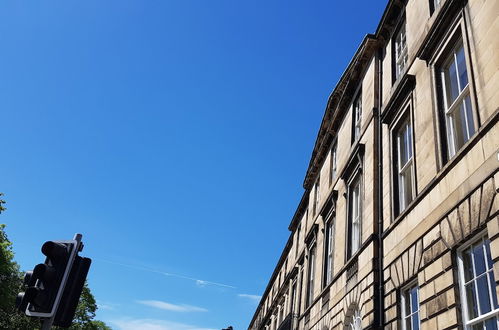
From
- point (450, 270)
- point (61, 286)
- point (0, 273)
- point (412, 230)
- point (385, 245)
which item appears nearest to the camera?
point (61, 286)

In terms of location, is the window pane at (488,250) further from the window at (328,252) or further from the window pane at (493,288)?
the window at (328,252)

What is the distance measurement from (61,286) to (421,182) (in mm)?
8001

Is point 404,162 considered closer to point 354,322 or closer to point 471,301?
point 354,322

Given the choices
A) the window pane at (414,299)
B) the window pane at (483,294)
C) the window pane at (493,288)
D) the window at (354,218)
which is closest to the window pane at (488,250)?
the window pane at (493,288)

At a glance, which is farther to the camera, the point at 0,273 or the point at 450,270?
the point at 0,273

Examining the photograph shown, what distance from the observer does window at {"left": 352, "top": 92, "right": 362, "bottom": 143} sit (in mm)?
17703

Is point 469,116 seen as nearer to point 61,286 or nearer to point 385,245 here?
point 385,245

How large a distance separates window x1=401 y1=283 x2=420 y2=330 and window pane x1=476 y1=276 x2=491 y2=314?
7.55ft

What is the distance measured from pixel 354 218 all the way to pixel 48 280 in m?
12.3

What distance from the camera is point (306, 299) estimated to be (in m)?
20.8

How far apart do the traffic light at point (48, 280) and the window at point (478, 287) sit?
19.9ft

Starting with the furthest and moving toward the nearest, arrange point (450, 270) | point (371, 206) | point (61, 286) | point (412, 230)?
point (371, 206) → point (412, 230) → point (450, 270) → point (61, 286)

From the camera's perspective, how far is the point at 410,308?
9.97m

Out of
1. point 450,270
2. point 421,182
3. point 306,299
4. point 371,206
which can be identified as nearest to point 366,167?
point 371,206
